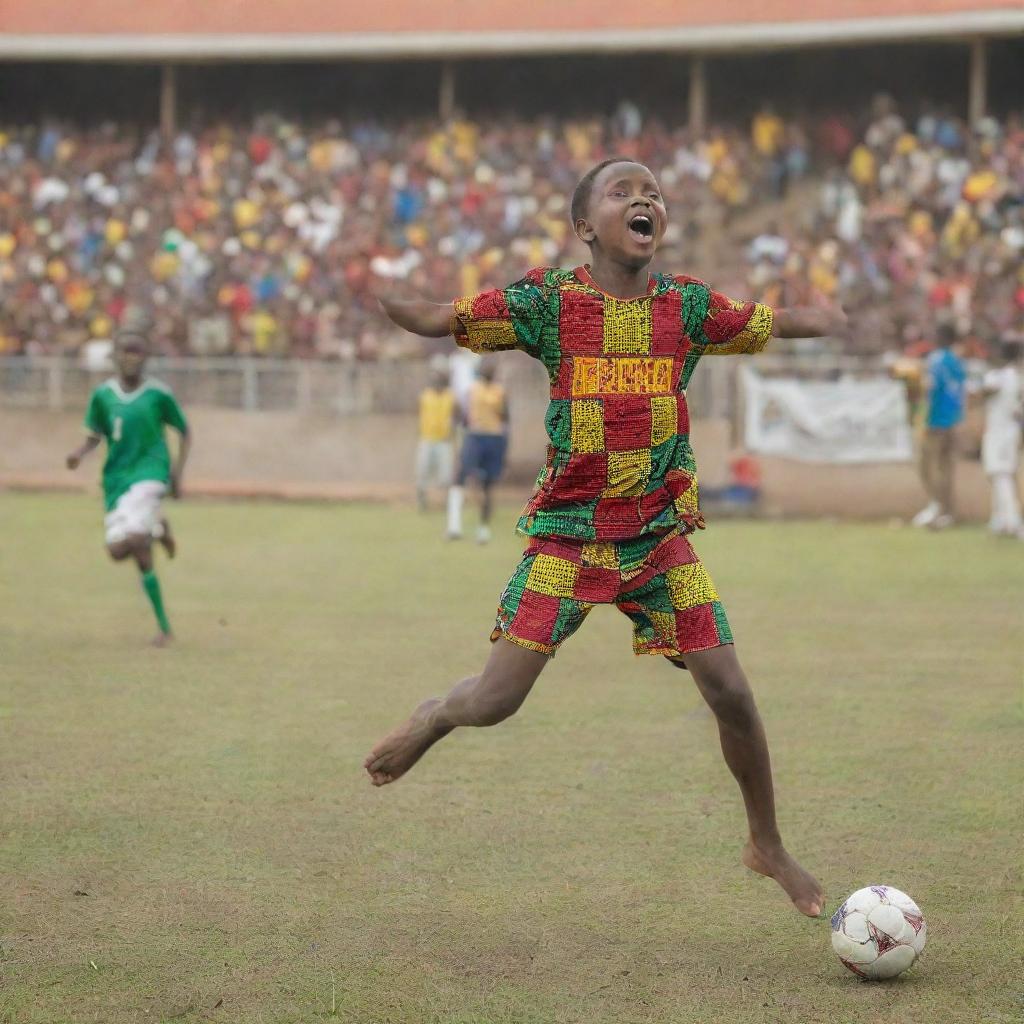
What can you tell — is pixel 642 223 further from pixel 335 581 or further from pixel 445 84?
pixel 445 84

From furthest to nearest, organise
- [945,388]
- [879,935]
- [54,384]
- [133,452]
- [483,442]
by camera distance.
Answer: [54,384]
[945,388]
[483,442]
[133,452]
[879,935]

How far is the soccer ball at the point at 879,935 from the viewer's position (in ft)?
14.0

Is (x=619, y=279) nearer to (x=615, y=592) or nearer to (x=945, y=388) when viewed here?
(x=615, y=592)

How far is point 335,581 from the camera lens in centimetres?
1323

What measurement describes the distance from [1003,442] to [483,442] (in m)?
5.04

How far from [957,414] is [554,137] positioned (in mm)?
10451

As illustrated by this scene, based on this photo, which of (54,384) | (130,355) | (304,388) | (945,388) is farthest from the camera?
(54,384)

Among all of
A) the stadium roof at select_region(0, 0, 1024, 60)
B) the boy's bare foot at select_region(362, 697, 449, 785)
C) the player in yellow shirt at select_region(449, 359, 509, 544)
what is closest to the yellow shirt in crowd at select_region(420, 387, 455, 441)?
the player in yellow shirt at select_region(449, 359, 509, 544)

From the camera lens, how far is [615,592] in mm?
4734

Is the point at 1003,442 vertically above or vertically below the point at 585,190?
below

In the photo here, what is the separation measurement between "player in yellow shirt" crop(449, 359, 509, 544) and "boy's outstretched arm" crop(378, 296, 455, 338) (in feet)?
39.2

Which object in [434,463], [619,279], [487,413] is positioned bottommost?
[434,463]

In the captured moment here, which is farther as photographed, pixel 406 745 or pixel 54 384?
pixel 54 384

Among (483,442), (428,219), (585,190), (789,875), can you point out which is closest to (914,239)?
(428,219)
